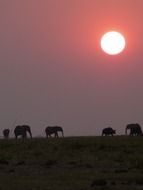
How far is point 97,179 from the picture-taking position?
30.3 m

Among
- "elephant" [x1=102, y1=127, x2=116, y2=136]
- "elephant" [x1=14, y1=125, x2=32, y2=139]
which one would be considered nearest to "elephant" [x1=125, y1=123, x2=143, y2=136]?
"elephant" [x1=102, y1=127, x2=116, y2=136]

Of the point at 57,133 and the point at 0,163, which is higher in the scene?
the point at 57,133

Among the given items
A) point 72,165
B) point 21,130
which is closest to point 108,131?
point 21,130

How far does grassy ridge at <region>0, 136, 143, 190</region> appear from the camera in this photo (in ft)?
96.7

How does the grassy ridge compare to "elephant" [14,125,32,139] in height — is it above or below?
below

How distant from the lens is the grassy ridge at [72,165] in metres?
29.5

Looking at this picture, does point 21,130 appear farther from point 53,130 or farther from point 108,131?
point 108,131

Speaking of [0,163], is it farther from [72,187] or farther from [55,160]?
[72,187]

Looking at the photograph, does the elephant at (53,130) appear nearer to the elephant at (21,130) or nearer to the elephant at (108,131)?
the elephant at (21,130)

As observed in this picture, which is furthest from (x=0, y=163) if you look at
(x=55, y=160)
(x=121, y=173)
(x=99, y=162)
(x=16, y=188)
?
(x=16, y=188)

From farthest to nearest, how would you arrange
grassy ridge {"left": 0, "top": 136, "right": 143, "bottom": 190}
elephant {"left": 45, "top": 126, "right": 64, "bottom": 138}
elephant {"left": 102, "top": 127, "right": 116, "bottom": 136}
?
elephant {"left": 45, "top": 126, "right": 64, "bottom": 138}, elephant {"left": 102, "top": 127, "right": 116, "bottom": 136}, grassy ridge {"left": 0, "top": 136, "right": 143, "bottom": 190}

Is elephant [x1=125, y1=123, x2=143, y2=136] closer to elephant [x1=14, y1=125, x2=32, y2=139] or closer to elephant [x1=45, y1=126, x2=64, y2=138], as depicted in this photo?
elephant [x1=45, y1=126, x2=64, y2=138]

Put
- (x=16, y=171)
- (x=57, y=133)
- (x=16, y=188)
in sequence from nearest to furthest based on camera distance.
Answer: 1. (x=16, y=188)
2. (x=16, y=171)
3. (x=57, y=133)

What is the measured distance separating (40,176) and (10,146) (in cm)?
1673
